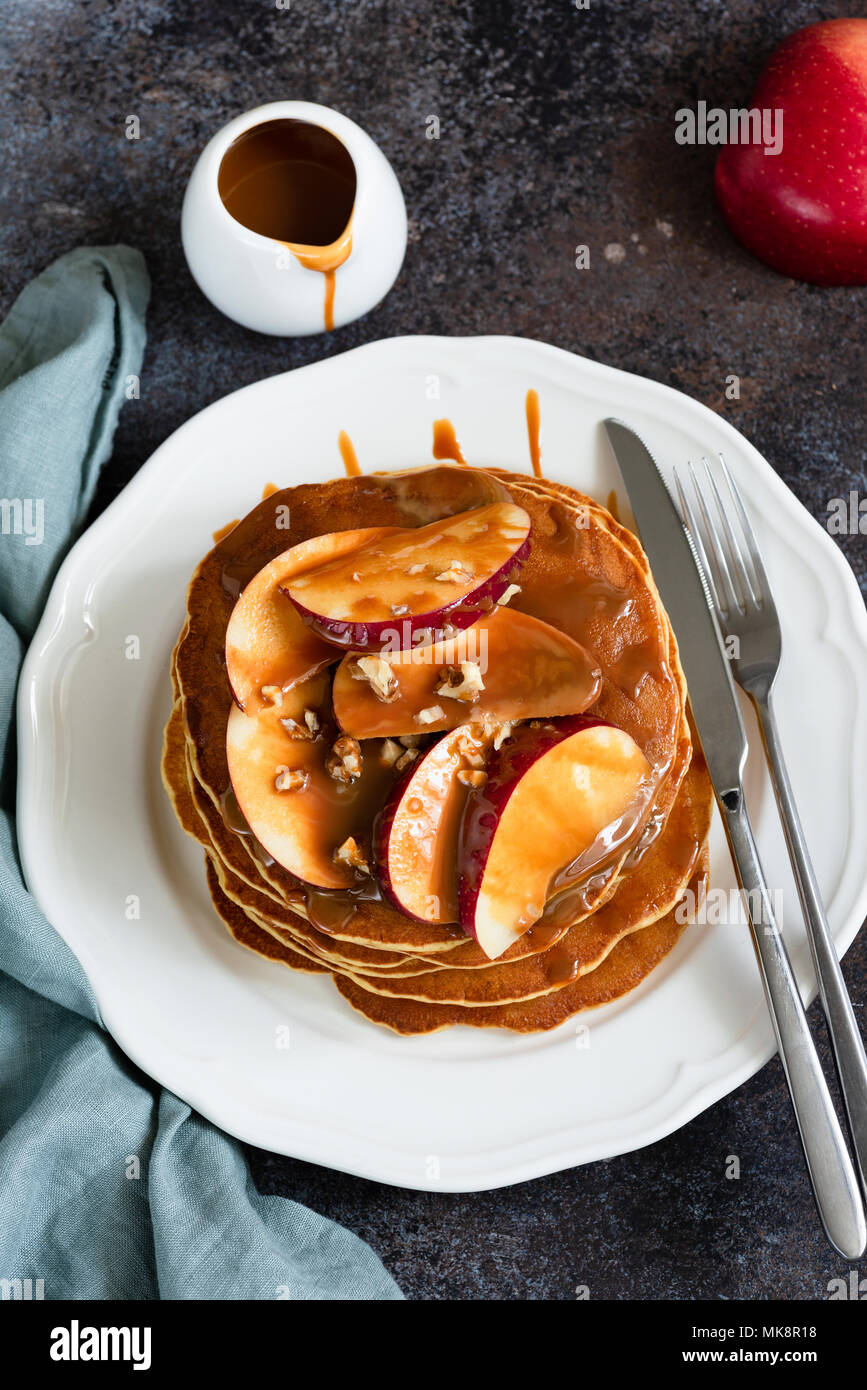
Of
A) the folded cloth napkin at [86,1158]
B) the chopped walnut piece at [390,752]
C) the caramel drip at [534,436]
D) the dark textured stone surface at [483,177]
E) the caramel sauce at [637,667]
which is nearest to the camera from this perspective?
the chopped walnut piece at [390,752]

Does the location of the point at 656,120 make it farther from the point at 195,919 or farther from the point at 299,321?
the point at 195,919

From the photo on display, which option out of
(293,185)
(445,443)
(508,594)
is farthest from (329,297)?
(508,594)

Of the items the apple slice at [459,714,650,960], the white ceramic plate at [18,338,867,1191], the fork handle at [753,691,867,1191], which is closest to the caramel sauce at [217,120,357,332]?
the white ceramic plate at [18,338,867,1191]

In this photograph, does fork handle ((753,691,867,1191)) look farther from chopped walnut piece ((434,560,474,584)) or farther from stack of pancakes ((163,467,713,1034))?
chopped walnut piece ((434,560,474,584))

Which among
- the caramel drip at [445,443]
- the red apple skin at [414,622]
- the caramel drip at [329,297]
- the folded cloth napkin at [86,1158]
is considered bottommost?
the folded cloth napkin at [86,1158]

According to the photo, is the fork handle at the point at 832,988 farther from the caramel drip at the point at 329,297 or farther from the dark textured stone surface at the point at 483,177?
the caramel drip at the point at 329,297

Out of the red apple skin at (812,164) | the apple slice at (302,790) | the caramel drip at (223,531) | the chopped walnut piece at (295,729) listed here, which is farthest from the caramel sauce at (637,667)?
the red apple skin at (812,164)

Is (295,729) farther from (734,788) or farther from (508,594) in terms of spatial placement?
(734,788)
